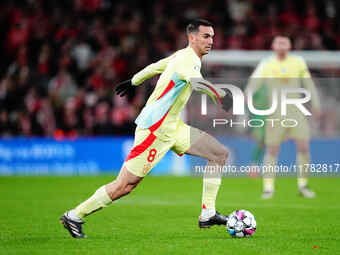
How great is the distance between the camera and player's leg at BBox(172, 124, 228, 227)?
308 inches

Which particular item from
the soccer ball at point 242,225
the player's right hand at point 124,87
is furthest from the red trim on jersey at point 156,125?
the soccer ball at point 242,225

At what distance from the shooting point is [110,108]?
1830 cm

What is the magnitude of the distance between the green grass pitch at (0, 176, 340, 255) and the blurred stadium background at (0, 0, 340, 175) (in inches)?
109

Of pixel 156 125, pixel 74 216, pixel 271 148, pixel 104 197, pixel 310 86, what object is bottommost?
pixel 74 216

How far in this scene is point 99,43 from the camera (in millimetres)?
20922

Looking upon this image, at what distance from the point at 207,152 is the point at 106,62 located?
41.5 ft

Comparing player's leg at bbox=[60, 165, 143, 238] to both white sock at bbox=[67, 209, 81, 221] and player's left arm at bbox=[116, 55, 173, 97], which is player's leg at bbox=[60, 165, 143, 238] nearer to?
white sock at bbox=[67, 209, 81, 221]

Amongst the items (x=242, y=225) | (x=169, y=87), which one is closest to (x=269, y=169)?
(x=242, y=225)

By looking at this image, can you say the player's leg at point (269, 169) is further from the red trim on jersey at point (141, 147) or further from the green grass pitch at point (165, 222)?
the red trim on jersey at point (141, 147)

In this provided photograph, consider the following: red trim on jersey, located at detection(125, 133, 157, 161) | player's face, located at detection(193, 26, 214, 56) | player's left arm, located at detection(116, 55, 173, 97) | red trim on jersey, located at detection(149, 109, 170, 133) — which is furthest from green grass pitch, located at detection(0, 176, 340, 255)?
player's face, located at detection(193, 26, 214, 56)

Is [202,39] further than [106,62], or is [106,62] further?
[106,62]

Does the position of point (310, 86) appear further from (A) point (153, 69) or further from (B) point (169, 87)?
(B) point (169, 87)

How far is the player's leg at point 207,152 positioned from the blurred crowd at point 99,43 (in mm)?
9841

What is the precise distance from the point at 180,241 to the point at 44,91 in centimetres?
1225
